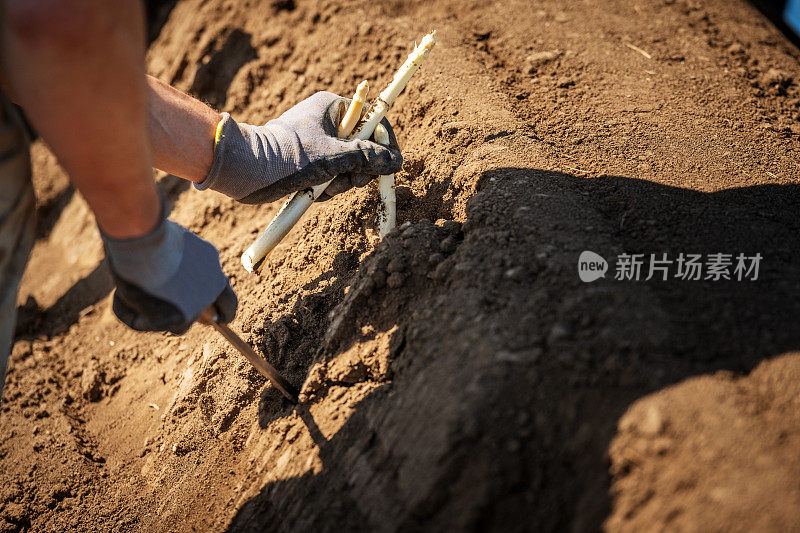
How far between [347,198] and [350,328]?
714 mm

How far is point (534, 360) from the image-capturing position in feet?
3.86

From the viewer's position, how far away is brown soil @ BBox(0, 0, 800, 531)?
1.08 meters

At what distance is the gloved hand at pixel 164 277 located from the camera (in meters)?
1.21

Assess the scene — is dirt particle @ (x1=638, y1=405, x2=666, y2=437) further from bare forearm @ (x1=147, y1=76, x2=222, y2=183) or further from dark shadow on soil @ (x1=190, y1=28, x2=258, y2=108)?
dark shadow on soil @ (x1=190, y1=28, x2=258, y2=108)

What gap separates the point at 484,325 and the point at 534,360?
0.51 ft

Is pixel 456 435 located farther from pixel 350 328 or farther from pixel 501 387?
pixel 350 328

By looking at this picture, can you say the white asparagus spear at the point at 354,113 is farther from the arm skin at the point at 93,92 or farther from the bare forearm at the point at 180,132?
the arm skin at the point at 93,92

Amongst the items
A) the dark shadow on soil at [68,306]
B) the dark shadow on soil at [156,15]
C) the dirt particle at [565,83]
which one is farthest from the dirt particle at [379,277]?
the dark shadow on soil at [156,15]

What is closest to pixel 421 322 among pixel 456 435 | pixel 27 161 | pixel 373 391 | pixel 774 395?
pixel 373 391

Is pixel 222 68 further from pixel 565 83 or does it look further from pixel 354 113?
pixel 565 83

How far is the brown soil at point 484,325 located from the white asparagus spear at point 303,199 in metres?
0.21

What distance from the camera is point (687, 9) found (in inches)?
110

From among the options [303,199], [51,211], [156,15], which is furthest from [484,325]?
[156,15]

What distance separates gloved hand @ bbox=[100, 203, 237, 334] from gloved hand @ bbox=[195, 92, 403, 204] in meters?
0.35
